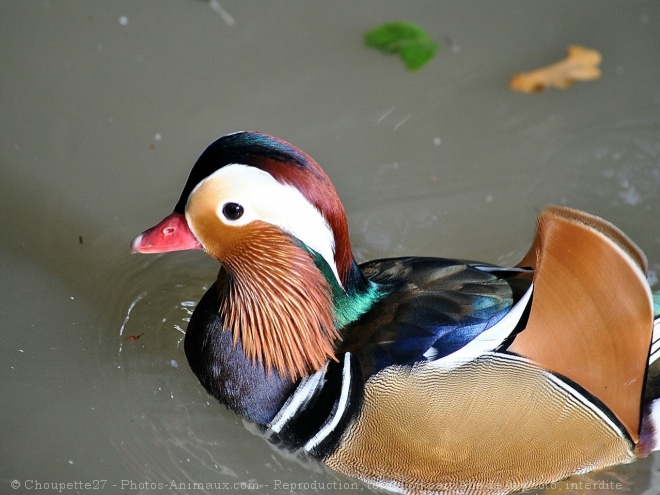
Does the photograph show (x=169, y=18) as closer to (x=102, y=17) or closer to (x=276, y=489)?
(x=102, y=17)

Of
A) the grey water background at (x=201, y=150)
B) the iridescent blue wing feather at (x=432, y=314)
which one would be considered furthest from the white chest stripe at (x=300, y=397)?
the grey water background at (x=201, y=150)

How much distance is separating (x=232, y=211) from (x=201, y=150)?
4.55 ft

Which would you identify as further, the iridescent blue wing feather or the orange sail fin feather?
the iridescent blue wing feather

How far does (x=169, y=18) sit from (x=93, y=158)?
0.88 m

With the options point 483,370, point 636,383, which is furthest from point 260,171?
point 636,383

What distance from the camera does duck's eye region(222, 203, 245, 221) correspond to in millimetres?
2108

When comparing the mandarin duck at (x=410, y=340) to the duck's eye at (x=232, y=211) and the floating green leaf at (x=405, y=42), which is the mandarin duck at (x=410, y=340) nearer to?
the duck's eye at (x=232, y=211)

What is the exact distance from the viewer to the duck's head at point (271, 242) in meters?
2.07

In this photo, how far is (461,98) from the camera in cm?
369

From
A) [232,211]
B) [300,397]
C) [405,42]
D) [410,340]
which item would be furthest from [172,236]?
[405,42]

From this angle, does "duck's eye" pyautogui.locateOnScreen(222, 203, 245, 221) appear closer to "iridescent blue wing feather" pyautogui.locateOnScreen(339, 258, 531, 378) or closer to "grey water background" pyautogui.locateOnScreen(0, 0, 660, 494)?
"iridescent blue wing feather" pyautogui.locateOnScreen(339, 258, 531, 378)

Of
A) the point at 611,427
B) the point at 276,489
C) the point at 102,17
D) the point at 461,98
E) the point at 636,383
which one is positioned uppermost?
the point at 102,17

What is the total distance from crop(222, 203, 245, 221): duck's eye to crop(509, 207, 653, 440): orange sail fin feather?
795mm

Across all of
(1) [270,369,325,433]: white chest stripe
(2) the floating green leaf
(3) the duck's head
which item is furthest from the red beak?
(2) the floating green leaf
